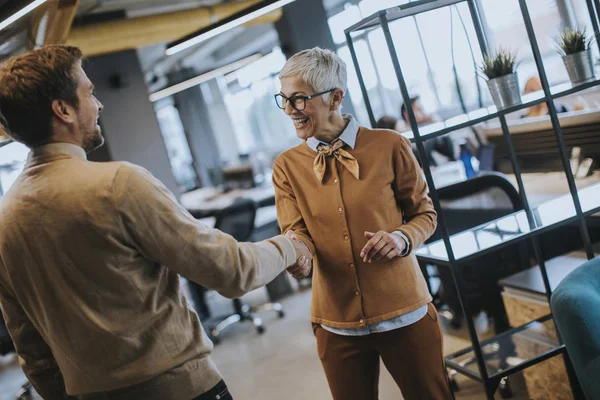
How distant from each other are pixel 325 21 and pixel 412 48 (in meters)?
2.91

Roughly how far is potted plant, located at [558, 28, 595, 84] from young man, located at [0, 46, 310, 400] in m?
1.94

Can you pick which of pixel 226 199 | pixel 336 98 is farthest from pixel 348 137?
pixel 226 199

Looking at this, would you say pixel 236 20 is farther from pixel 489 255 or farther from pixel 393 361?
pixel 393 361

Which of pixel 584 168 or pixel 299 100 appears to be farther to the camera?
pixel 584 168

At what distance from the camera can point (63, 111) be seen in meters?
1.62

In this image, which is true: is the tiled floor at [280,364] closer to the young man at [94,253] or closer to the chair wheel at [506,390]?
the chair wheel at [506,390]

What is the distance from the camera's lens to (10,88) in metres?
1.55

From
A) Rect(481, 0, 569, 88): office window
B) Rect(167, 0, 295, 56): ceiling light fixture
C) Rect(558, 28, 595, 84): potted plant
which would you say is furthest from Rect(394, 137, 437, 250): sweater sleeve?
Rect(481, 0, 569, 88): office window

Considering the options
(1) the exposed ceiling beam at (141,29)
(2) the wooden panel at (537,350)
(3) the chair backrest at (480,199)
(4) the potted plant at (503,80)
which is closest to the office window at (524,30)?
(1) the exposed ceiling beam at (141,29)

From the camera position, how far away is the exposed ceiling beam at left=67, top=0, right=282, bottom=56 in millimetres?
9078

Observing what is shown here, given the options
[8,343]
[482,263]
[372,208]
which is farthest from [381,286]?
[8,343]

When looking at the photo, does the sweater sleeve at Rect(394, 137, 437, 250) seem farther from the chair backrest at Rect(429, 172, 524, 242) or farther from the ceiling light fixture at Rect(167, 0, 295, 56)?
the ceiling light fixture at Rect(167, 0, 295, 56)

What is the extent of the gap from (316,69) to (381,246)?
1.97ft

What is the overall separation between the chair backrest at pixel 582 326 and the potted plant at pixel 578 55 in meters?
1.40
